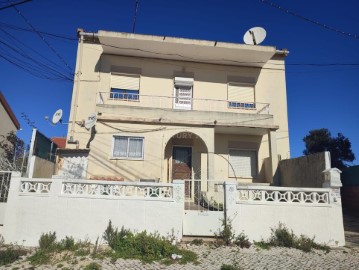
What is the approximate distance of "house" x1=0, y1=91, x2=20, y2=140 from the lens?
40.2 ft

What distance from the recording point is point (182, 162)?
12844 millimetres

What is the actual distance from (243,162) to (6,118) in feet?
38.0

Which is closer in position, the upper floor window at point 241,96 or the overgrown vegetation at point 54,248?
the overgrown vegetation at point 54,248

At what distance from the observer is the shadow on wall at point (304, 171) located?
9.05 m

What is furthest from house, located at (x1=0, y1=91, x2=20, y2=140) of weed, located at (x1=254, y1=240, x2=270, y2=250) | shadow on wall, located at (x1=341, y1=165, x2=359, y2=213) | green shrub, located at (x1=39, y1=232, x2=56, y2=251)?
shadow on wall, located at (x1=341, y1=165, x2=359, y2=213)

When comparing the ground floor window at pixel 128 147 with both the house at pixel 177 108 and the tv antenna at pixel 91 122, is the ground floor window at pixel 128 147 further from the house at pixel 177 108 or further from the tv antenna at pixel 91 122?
the tv antenna at pixel 91 122

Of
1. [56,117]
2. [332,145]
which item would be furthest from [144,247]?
A: [332,145]

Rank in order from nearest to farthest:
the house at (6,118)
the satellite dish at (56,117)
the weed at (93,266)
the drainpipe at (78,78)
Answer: the weed at (93,266) < the satellite dish at (56,117) < the drainpipe at (78,78) < the house at (6,118)

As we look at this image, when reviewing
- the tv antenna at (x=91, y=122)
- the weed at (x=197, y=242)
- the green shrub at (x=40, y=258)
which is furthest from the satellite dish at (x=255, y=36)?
the green shrub at (x=40, y=258)

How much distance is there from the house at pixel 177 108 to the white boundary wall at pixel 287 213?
163 inches

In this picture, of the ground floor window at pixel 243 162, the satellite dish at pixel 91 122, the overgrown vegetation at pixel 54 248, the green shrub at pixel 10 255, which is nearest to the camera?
the green shrub at pixel 10 255

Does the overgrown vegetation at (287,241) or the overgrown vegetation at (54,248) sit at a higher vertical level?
the overgrown vegetation at (287,241)

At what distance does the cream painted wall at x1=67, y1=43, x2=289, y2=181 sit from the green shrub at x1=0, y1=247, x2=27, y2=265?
491 cm

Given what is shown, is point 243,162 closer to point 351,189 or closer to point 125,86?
point 351,189
